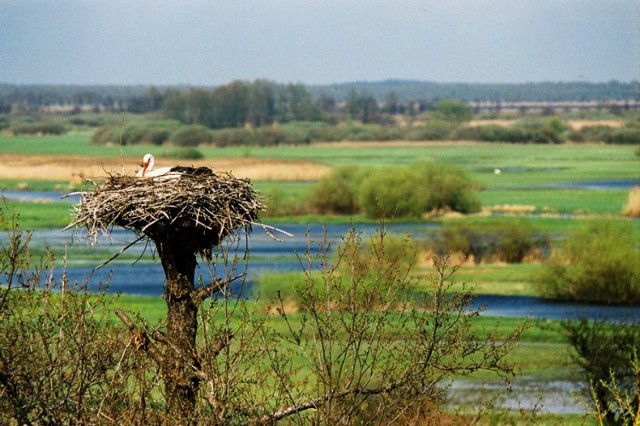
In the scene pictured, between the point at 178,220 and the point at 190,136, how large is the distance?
5175 inches

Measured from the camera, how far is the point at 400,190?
2813 inches

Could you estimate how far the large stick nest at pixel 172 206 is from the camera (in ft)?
34.0

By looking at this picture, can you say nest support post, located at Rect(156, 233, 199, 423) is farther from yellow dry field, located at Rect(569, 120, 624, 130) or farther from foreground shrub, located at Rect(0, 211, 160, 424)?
yellow dry field, located at Rect(569, 120, 624, 130)

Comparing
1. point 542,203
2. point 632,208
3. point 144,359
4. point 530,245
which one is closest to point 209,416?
point 144,359

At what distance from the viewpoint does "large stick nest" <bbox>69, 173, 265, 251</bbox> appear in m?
10.4

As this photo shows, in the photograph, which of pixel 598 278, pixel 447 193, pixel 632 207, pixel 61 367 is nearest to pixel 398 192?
pixel 447 193

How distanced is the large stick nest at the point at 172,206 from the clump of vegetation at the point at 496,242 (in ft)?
129

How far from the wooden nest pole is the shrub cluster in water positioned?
57155 millimetres

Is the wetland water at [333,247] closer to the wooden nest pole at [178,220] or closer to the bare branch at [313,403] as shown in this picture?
the wooden nest pole at [178,220]

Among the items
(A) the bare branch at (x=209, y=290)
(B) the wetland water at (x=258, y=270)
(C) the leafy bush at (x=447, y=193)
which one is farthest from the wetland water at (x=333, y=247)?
(A) the bare branch at (x=209, y=290)

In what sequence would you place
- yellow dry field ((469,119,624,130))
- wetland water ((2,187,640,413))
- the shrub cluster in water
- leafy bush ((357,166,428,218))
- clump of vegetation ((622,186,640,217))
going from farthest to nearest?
yellow dry field ((469,119,624,130))
clump of vegetation ((622,186,640,217))
the shrub cluster in water
leafy bush ((357,166,428,218))
wetland water ((2,187,640,413))

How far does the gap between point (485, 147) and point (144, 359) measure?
144 metres

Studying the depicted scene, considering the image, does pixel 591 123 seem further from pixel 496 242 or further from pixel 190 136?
pixel 496 242

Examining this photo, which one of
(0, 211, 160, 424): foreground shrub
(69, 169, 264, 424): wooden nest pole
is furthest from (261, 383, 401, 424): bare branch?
(0, 211, 160, 424): foreground shrub
